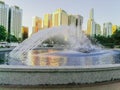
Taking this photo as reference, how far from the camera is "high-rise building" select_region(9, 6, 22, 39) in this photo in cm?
7276

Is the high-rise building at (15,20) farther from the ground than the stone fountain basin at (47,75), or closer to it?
farther from the ground

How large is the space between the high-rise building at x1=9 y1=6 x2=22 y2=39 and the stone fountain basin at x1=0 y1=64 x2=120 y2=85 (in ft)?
230

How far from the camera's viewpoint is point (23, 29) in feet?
258

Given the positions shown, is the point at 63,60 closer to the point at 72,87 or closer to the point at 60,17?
the point at 72,87

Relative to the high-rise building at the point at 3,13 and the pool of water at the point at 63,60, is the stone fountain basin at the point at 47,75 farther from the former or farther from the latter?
the high-rise building at the point at 3,13

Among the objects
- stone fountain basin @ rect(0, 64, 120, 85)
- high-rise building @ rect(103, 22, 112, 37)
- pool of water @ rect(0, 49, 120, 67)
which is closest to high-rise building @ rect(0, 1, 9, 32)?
high-rise building @ rect(103, 22, 112, 37)

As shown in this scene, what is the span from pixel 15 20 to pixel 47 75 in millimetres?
72027

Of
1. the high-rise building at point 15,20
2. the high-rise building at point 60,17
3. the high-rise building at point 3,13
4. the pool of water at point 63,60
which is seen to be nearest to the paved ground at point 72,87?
the pool of water at point 63,60

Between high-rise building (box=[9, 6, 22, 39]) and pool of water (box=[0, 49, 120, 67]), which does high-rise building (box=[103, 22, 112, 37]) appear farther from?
pool of water (box=[0, 49, 120, 67])

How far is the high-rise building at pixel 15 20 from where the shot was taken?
72.8 meters

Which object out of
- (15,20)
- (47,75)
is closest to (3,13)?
(15,20)

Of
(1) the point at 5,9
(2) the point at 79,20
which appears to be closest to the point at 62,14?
(2) the point at 79,20

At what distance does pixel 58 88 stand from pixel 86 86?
561 millimetres

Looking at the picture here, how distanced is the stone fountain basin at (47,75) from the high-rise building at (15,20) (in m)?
70.0
